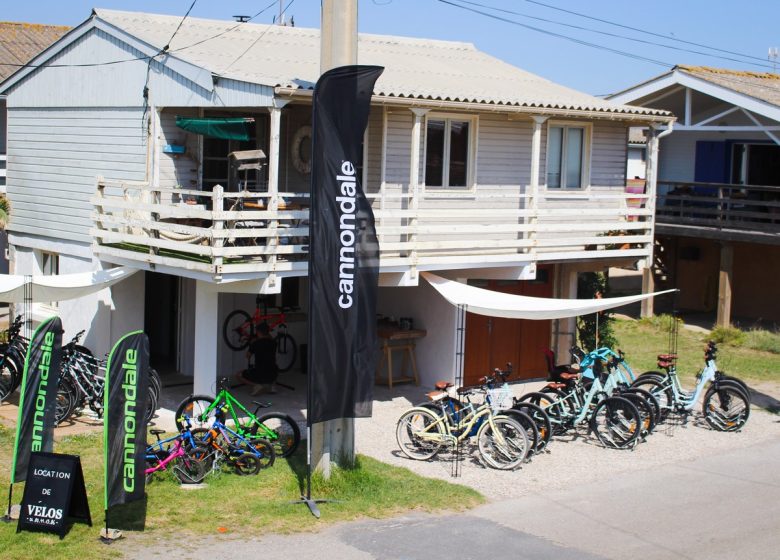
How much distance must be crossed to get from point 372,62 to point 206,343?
6574mm

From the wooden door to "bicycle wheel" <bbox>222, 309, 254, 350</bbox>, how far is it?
3.92 m

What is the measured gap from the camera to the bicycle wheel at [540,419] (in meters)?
14.6

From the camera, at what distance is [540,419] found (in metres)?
14.8

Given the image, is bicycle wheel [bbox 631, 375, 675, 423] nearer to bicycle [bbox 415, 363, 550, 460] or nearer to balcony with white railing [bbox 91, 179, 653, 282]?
bicycle [bbox 415, 363, 550, 460]

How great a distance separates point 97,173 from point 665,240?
641 inches

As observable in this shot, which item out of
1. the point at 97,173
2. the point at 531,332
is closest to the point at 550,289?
the point at 531,332

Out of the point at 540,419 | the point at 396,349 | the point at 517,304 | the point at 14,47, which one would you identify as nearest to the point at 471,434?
the point at 540,419

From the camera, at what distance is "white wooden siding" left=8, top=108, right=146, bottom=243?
1802 centimetres

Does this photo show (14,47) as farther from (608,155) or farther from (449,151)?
(608,155)

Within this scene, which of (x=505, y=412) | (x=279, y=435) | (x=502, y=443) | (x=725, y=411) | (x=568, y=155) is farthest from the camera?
(x=568, y=155)

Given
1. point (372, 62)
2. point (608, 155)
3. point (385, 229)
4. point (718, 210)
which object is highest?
point (372, 62)

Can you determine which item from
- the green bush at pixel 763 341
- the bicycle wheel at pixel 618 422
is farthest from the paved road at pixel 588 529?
the green bush at pixel 763 341

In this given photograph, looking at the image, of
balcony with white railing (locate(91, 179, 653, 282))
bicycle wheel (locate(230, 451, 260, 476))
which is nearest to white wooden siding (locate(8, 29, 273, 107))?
balcony with white railing (locate(91, 179, 653, 282))

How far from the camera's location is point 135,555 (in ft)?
34.2
